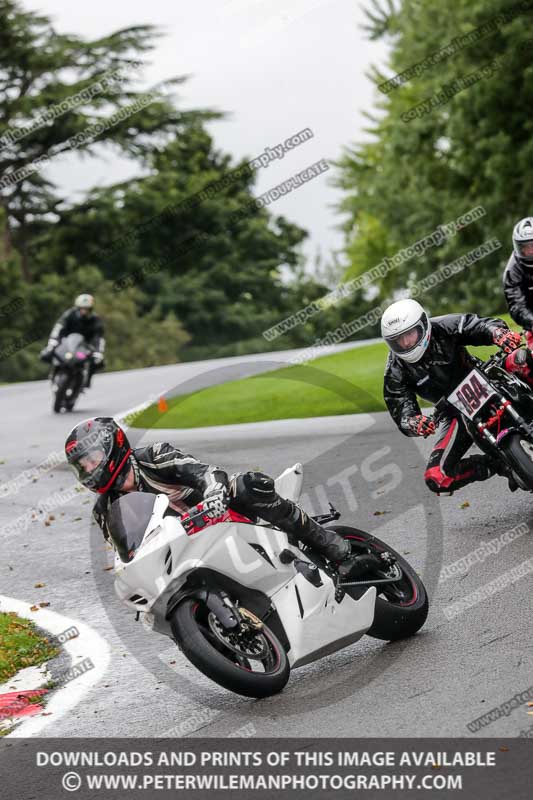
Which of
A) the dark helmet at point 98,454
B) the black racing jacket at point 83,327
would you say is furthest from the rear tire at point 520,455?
the black racing jacket at point 83,327

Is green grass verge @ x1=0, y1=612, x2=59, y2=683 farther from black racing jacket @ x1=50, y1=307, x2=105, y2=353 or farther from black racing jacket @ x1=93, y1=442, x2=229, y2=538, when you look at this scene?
black racing jacket @ x1=50, y1=307, x2=105, y2=353

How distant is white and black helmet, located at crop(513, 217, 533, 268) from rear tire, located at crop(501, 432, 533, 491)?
6.83 ft

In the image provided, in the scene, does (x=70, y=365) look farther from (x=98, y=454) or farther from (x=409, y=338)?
(x=98, y=454)

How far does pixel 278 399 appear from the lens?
18.7 metres

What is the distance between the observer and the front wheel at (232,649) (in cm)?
529

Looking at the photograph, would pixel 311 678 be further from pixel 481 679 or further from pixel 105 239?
pixel 105 239

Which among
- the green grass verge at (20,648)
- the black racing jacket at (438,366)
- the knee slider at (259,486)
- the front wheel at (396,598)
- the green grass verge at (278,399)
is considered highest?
the knee slider at (259,486)

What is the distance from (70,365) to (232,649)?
15129 mm

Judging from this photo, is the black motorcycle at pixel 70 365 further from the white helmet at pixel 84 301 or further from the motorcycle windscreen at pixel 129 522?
the motorcycle windscreen at pixel 129 522

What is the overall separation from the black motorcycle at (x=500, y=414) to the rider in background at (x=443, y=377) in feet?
0.58

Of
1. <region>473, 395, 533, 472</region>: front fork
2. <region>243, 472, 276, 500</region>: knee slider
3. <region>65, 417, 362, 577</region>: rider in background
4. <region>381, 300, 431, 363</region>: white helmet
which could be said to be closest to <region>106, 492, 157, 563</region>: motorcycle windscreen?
<region>65, 417, 362, 577</region>: rider in background

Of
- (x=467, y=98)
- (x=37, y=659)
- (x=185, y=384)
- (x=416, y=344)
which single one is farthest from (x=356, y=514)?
(x=467, y=98)

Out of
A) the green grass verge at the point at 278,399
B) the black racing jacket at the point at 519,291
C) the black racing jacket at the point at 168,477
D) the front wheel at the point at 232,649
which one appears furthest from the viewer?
Answer: the green grass verge at the point at 278,399

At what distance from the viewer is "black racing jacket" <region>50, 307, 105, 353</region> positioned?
20.7 meters
